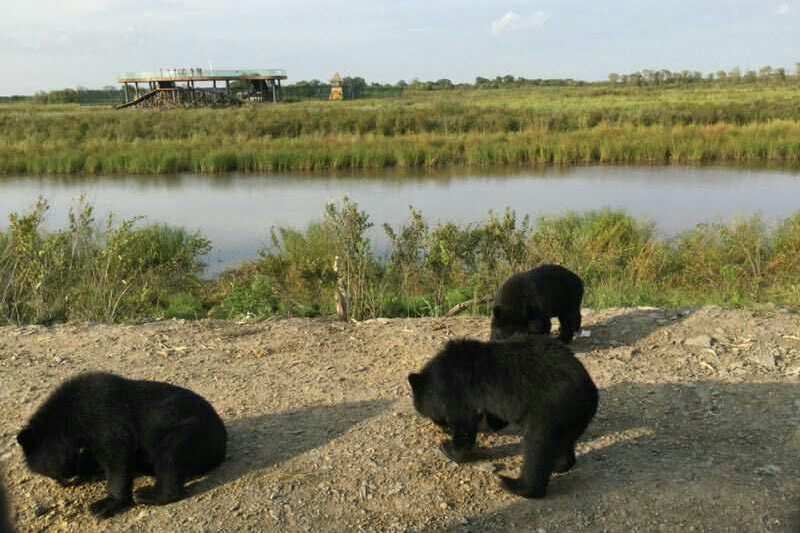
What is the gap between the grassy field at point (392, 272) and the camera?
8328 mm

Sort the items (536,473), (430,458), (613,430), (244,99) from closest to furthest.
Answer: (536,473) < (430,458) < (613,430) < (244,99)

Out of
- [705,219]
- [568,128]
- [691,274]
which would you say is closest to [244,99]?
[568,128]

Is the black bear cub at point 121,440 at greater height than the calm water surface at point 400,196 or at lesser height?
greater

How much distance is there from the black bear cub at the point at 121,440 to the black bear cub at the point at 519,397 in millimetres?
1354

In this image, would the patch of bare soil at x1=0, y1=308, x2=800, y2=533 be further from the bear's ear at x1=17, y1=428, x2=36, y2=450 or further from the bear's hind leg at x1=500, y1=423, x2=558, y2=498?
the bear's ear at x1=17, y1=428, x2=36, y2=450

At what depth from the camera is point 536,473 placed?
3891mm

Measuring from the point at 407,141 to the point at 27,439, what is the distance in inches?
1212

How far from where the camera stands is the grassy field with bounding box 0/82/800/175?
1171 inches

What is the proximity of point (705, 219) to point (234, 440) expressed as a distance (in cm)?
1570

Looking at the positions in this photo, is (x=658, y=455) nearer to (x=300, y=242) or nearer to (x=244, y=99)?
(x=300, y=242)

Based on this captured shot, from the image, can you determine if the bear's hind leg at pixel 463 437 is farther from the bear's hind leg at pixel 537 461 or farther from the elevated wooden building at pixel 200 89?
the elevated wooden building at pixel 200 89

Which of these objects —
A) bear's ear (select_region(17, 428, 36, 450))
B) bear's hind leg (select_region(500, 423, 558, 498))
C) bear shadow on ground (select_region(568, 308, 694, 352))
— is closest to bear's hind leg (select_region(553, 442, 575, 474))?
bear's hind leg (select_region(500, 423, 558, 498))

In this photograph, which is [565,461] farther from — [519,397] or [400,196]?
[400,196]

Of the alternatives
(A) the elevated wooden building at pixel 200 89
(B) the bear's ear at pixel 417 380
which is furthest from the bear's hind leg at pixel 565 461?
(A) the elevated wooden building at pixel 200 89
